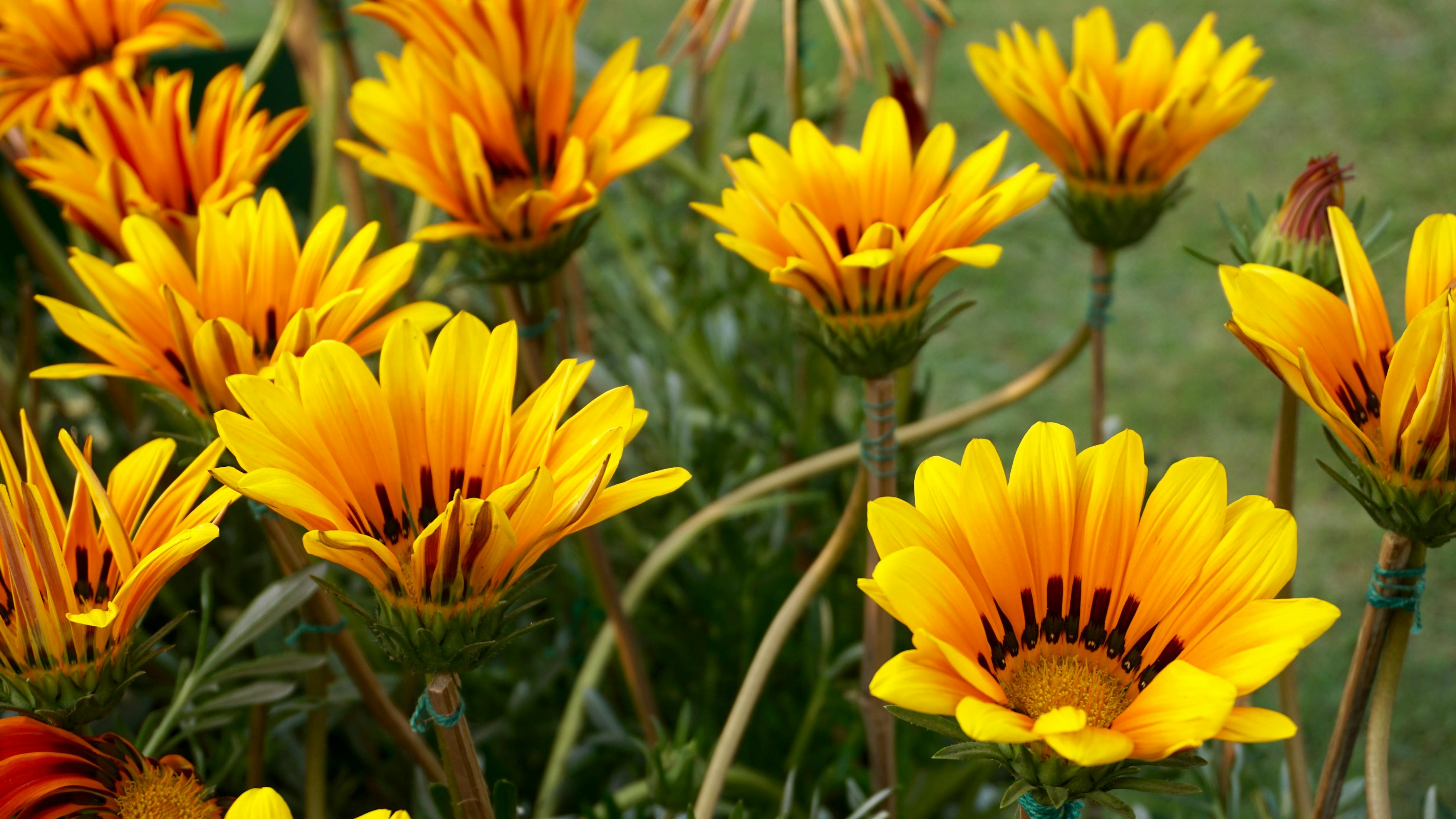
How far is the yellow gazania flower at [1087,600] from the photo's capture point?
0.97 ft

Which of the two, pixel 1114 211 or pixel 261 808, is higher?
pixel 1114 211

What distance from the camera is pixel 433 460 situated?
384 mm

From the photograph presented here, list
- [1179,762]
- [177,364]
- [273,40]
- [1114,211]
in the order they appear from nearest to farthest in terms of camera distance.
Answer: [1179,762] → [177,364] → [1114,211] → [273,40]

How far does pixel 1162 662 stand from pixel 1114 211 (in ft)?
0.92

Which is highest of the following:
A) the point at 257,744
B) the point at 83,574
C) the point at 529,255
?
the point at 529,255

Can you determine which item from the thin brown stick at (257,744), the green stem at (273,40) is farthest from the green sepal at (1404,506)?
the green stem at (273,40)

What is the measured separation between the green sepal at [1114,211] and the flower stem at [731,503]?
0.20 feet

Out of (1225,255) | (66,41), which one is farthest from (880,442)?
(1225,255)

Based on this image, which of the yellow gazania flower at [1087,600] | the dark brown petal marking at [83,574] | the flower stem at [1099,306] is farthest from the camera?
the flower stem at [1099,306]

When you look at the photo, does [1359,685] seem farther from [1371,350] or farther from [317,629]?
Answer: [317,629]

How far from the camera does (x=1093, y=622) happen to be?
14.7 inches

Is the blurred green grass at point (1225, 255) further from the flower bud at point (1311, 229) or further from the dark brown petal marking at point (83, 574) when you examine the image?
the dark brown petal marking at point (83, 574)

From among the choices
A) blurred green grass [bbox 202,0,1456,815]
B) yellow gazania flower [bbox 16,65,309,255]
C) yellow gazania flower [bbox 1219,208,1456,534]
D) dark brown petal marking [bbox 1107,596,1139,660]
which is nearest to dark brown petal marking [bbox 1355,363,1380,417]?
yellow gazania flower [bbox 1219,208,1456,534]

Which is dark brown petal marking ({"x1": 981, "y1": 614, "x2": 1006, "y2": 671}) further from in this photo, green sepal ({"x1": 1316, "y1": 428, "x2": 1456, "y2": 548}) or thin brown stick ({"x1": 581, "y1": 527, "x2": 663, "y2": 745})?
thin brown stick ({"x1": 581, "y1": 527, "x2": 663, "y2": 745})
